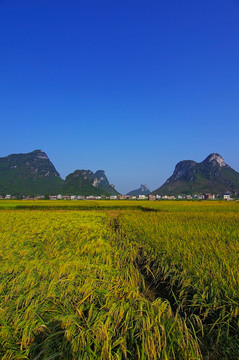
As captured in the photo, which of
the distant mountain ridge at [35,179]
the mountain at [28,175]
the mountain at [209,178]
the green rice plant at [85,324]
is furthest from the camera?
the mountain at [209,178]

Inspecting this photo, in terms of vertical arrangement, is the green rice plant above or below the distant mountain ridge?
below

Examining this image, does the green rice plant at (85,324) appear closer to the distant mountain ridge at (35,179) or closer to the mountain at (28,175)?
the distant mountain ridge at (35,179)

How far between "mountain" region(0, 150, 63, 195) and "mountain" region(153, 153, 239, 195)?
78824mm

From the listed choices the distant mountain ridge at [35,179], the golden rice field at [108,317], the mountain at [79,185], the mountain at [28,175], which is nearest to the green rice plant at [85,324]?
the golden rice field at [108,317]

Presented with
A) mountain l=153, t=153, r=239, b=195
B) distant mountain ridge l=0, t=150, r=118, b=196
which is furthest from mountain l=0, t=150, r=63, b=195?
mountain l=153, t=153, r=239, b=195

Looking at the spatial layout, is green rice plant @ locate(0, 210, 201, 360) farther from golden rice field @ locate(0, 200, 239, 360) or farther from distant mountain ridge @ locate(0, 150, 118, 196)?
distant mountain ridge @ locate(0, 150, 118, 196)

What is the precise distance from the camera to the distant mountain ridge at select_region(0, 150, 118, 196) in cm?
12387

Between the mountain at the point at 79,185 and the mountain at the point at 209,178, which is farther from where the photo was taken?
the mountain at the point at 79,185

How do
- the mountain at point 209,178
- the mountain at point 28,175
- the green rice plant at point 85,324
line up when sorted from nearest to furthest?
the green rice plant at point 85,324 → the mountain at point 28,175 → the mountain at point 209,178

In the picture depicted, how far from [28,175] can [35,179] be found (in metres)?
6.54

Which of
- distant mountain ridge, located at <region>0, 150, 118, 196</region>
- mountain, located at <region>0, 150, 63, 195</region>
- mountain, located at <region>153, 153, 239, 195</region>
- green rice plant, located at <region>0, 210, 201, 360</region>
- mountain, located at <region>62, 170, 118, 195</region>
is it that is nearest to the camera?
green rice plant, located at <region>0, 210, 201, 360</region>

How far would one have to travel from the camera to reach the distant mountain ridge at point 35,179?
406 feet

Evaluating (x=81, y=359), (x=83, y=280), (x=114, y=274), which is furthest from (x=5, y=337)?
(x=114, y=274)

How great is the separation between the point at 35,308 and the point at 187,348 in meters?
1.49
